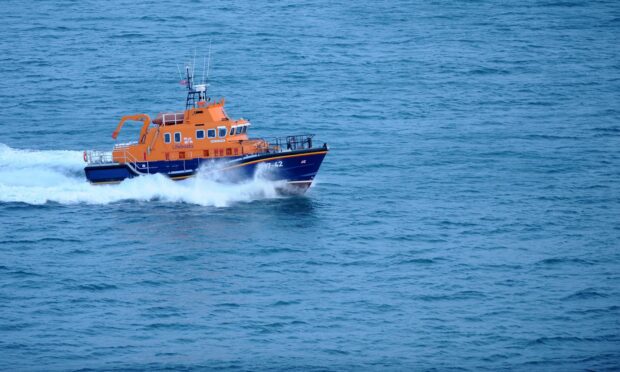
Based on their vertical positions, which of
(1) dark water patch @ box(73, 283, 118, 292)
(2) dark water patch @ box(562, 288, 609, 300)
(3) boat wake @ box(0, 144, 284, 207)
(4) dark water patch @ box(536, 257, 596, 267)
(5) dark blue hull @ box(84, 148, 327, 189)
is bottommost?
(2) dark water patch @ box(562, 288, 609, 300)

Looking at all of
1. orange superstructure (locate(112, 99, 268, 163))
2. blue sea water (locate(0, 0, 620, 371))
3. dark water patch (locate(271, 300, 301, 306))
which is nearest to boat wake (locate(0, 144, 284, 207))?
blue sea water (locate(0, 0, 620, 371))

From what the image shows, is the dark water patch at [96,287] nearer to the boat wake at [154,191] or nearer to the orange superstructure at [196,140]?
the boat wake at [154,191]

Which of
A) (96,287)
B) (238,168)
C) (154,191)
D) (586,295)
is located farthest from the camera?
(238,168)

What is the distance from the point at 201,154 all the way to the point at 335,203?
25.8 ft

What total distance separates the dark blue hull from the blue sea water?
0.81 meters

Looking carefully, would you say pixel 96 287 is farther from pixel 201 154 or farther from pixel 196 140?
pixel 196 140

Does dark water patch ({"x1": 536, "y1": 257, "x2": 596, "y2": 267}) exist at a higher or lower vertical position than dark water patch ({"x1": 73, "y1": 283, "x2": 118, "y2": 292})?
lower

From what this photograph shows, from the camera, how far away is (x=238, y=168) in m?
62.7

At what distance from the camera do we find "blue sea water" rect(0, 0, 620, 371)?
4653 cm

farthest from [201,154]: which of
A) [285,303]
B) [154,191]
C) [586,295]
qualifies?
[586,295]

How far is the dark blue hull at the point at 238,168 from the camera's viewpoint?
62438 mm

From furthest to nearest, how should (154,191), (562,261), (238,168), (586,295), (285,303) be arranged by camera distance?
(238,168), (154,191), (562,261), (586,295), (285,303)

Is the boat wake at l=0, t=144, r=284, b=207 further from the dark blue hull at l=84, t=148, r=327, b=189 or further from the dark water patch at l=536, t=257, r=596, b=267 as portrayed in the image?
the dark water patch at l=536, t=257, r=596, b=267

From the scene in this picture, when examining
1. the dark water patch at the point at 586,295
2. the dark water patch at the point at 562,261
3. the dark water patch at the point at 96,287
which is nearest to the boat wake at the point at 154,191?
the dark water patch at the point at 96,287
